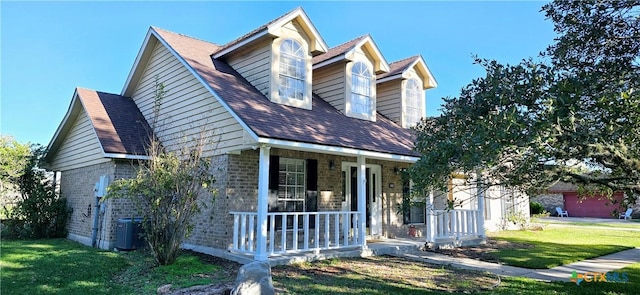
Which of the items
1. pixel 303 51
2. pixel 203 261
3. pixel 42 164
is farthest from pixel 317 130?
pixel 42 164

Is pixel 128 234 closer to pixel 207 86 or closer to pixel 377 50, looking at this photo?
pixel 207 86

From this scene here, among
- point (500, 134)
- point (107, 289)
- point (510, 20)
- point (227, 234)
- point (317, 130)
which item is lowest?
point (107, 289)

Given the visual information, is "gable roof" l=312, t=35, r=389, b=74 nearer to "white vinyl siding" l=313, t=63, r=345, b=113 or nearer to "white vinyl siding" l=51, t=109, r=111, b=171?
"white vinyl siding" l=313, t=63, r=345, b=113

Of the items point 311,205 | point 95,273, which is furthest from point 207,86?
point 95,273

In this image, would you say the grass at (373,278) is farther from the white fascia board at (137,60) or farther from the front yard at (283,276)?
the white fascia board at (137,60)

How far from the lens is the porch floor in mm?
8539

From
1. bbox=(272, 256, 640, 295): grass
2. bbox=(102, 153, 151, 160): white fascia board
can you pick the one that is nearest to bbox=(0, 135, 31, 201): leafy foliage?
bbox=(102, 153, 151, 160): white fascia board

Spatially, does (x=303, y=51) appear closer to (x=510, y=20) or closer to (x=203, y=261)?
(x=510, y=20)

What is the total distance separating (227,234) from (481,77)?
21.4 feet

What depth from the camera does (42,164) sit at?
15258 mm

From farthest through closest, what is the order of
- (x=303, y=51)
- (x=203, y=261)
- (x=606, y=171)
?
1. (x=303, y=51)
2. (x=203, y=261)
3. (x=606, y=171)

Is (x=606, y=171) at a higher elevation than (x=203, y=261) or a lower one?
higher

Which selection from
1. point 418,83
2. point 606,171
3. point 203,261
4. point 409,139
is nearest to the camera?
point 606,171

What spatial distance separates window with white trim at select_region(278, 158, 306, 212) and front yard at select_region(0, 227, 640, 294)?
81.3 inches
